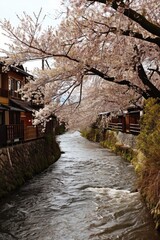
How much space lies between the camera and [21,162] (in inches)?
538

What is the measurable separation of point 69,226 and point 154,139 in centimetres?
354

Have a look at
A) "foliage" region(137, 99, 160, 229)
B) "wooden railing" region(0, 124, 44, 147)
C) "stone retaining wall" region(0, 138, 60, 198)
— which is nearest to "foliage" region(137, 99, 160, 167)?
"foliage" region(137, 99, 160, 229)

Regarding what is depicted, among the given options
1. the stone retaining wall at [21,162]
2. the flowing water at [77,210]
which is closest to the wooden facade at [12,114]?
the stone retaining wall at [21,162]

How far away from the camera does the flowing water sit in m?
7.18

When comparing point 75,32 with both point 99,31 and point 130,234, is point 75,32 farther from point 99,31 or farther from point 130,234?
point 130,234

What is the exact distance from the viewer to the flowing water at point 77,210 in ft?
23.6

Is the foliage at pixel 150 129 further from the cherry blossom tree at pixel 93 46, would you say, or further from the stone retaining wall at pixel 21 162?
the stone retaining wall at pixel 21 162

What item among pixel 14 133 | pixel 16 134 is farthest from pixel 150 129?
pixel 16 134

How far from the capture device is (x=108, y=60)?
25.4 ft

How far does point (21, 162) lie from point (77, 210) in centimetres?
539

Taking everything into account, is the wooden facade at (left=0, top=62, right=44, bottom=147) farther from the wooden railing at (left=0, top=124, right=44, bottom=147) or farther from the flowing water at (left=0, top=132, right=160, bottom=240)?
the flowing water at (left=0, top=132, right=160, bottom=240)

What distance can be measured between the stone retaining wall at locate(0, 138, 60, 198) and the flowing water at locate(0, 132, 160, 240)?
46 cm

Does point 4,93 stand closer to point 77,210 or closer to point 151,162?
point 77,210

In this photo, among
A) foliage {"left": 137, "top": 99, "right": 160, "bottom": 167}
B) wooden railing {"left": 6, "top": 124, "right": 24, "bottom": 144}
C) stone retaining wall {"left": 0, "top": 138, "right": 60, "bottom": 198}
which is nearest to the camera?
foliage {"left": 137, "top": 99, "right": 160, "bottom": 167}
